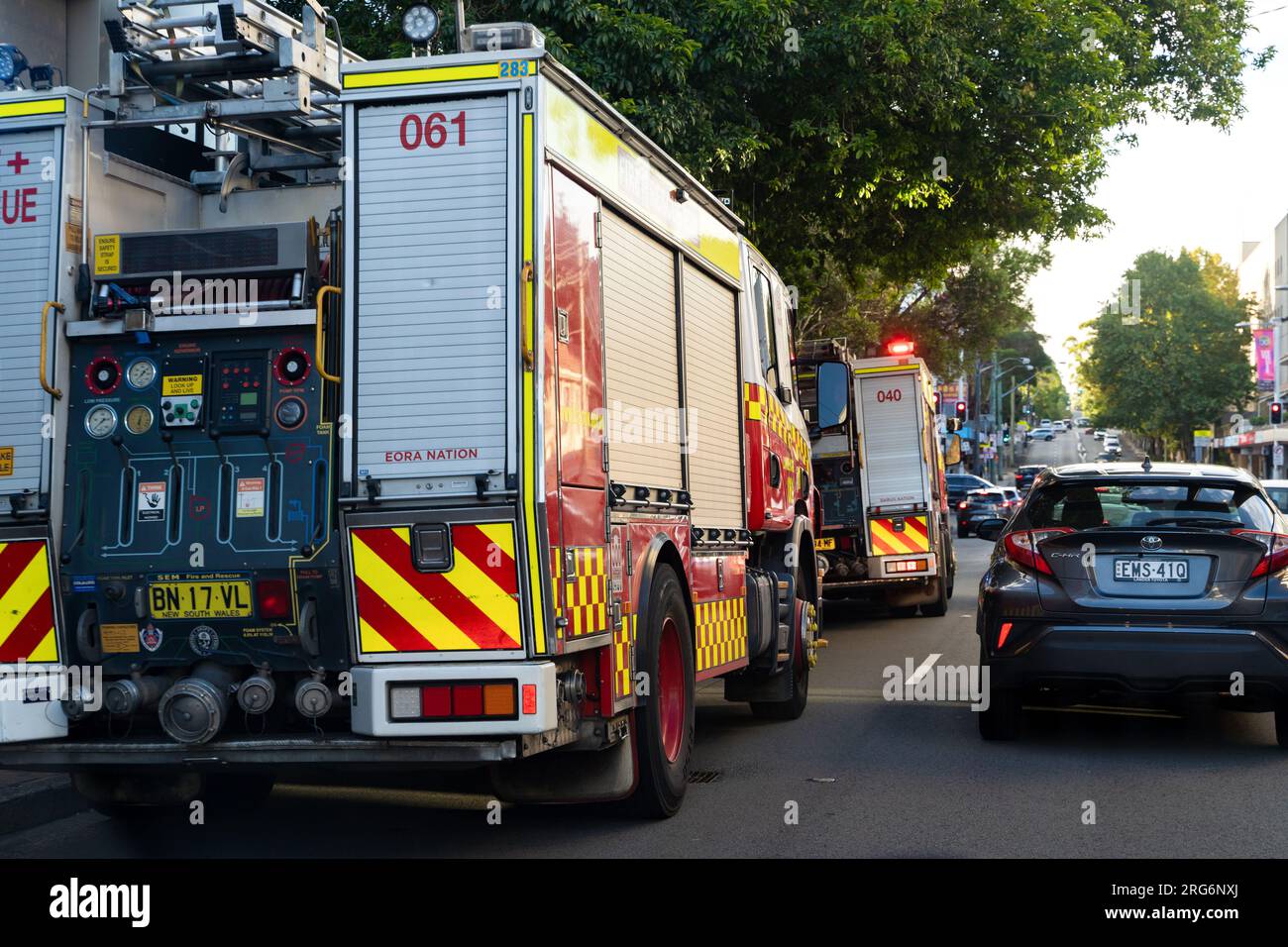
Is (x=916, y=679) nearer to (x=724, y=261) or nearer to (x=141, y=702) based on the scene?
(x=724, y=261)

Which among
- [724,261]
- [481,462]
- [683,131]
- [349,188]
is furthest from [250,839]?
[683,131]

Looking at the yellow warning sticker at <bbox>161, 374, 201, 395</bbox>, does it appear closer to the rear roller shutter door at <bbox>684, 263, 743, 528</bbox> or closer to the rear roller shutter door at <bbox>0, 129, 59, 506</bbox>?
the rear roller shutter door at <bbox>0, 129, 59, 506</bbox>

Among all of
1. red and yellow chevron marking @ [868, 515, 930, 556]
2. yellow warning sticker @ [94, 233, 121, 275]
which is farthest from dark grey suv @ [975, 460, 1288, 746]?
red and yellow chevron marking @ [868, 515, 930, 556]

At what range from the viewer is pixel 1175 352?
8006 cm

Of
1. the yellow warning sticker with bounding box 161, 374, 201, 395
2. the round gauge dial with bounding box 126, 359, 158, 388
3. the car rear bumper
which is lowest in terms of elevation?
the car rear bumper

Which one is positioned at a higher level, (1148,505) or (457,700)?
(1148,505)

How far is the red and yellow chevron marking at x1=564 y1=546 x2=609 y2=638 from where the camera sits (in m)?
5.93

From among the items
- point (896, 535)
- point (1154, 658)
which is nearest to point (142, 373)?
point (1154, 658)

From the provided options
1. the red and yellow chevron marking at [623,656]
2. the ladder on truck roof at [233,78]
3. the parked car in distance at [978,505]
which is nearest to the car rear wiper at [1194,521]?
the red and yellow chevron marking at [623,656]

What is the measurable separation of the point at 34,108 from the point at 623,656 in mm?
3191

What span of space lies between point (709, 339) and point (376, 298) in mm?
3252

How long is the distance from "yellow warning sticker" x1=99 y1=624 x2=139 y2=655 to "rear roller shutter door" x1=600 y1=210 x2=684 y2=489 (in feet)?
6.48

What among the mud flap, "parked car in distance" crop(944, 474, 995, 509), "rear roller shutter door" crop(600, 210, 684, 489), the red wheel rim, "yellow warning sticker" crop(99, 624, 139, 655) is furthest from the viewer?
"parked car in distance" crop(944, 474, 995, 509)

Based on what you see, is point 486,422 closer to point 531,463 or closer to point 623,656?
point 531,463
